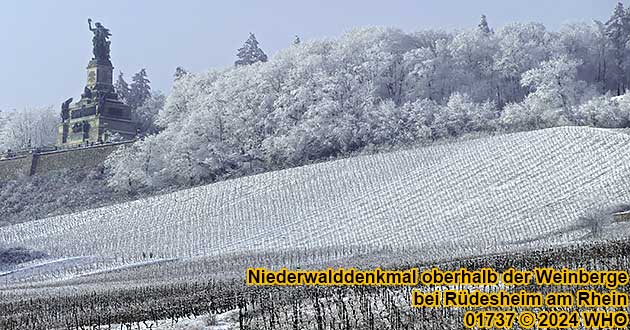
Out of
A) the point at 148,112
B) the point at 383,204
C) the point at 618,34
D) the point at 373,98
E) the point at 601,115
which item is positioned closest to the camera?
the point at 383,204

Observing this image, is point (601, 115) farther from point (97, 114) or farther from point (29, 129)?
point (29, 129)

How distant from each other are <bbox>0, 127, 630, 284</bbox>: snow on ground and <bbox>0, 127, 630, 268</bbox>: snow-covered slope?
0.09 meters

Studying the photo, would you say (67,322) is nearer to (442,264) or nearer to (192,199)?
(442,264)

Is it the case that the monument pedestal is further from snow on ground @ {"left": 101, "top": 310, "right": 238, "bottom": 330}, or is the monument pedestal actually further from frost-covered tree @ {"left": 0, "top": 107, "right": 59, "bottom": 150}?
snow on ground @ {"left": 101, "top": 310, "right": 238, "bottom": 330}

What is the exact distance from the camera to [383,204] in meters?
52.3

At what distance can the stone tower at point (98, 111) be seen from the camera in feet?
293

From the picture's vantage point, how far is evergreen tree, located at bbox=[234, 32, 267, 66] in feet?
371

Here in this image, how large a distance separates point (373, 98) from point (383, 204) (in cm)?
2402

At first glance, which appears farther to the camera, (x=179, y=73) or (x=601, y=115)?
(x=179, y=73)

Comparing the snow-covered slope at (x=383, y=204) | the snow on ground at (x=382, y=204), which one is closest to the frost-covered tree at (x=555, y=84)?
the snow on ground at (x=382, y=204)

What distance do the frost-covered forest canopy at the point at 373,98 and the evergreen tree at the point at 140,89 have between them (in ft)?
74.6

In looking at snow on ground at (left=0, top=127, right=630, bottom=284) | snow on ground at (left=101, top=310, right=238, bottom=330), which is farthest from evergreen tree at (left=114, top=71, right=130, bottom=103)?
snow on ground at (left=101, top=310, right=238, bottom=330)

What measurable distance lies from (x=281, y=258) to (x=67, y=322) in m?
18.0

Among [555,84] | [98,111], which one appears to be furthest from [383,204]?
[98,111]
